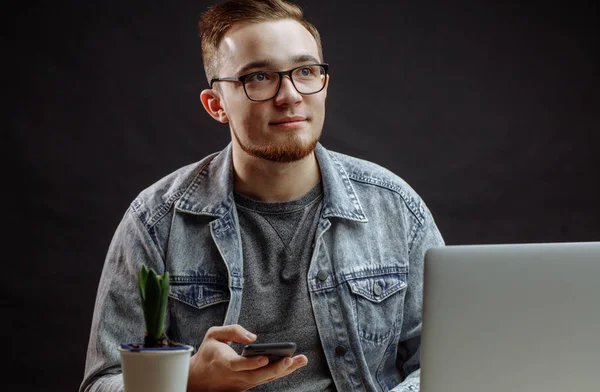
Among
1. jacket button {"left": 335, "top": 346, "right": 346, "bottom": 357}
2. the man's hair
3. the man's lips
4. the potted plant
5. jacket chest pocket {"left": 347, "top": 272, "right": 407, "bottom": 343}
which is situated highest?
the man's hair

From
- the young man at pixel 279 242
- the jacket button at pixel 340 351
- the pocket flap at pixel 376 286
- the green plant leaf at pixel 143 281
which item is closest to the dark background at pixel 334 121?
the young man at pixel 279 242

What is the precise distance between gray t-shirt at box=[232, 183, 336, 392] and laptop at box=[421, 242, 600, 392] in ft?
2.48

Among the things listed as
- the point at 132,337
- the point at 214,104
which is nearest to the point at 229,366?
the point at 132,337

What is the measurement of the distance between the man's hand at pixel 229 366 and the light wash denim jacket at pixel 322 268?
1.20 feet

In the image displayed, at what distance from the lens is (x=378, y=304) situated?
6.60 feet

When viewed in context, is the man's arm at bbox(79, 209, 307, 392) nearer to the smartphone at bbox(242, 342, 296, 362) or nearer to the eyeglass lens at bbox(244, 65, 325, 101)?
the smartphone at bbox(242, 342, 296, 362)

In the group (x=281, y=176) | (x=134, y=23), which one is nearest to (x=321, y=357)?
(x=281, y=176)

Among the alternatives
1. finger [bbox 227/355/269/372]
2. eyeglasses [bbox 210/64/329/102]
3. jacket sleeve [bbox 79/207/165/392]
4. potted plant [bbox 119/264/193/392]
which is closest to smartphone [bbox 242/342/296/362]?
A: finger [bbox 227/355/269/372]

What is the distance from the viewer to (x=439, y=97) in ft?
9.93

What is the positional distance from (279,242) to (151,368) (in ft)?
2.86

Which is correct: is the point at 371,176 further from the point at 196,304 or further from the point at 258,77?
the point at 196,304

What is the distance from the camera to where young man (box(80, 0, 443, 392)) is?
1.95 m

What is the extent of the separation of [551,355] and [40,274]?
2022 millimetres

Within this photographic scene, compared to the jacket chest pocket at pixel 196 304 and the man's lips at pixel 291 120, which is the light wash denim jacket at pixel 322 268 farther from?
the man's lips at pixel 291 120
